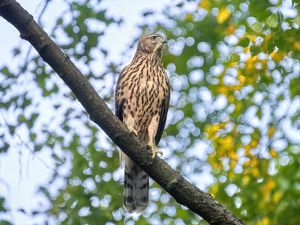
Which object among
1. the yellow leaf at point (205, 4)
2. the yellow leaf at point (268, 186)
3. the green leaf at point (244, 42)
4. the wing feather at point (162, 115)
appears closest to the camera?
the green leaf at point (244, 42)

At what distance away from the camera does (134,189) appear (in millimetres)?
5973

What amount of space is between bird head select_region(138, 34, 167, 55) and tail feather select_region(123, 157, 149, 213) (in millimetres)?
1181

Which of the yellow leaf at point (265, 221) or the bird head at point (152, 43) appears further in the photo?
the bird head at point (152, 43)

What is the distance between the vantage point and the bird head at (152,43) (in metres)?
6.63

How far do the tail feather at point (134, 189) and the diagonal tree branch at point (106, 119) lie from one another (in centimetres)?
179

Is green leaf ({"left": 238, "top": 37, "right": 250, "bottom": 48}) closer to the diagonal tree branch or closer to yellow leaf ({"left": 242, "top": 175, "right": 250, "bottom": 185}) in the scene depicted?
the diagonal tree branch

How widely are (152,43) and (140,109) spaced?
40.4 inches

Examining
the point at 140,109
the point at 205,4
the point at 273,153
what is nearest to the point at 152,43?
the point at 140,109

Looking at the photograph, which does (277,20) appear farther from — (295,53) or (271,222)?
(271,222)

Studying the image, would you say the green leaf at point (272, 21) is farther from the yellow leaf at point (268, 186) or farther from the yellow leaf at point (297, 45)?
Result: the yellow leaf at point (268, 186)

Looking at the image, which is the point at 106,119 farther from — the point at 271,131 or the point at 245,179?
the point at 271,131

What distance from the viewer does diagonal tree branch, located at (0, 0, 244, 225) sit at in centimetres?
342

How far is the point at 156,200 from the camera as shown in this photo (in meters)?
7.26

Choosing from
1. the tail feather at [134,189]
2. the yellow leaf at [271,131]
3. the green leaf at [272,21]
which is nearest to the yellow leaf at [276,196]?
the yellow leaf at [271,131]
